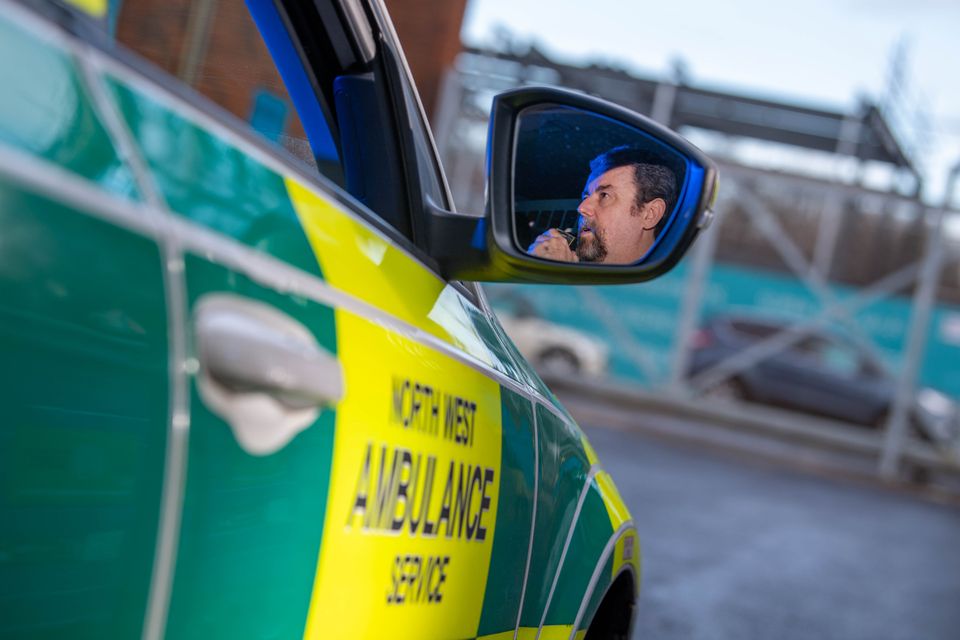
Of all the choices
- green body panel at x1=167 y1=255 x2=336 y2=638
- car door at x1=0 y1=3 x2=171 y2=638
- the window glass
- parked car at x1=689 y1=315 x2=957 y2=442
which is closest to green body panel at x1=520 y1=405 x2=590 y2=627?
the window glass

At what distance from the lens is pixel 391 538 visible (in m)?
1.25

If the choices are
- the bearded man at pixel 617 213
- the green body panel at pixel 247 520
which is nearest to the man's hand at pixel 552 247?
the bearded man at pixel 617 213

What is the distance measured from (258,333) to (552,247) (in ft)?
2.05

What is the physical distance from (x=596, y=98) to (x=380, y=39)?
323 millimetres

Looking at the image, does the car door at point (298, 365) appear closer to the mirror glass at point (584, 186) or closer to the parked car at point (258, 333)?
the parked car at point (258, 333)

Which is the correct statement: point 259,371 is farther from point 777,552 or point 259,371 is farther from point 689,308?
point 689,308

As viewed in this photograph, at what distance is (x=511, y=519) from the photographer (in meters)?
1.63

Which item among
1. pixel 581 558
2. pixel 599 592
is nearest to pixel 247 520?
pixel 581 558

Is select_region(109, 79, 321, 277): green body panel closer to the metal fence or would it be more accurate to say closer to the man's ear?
the man's ear

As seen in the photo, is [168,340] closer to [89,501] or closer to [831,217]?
[89,501]

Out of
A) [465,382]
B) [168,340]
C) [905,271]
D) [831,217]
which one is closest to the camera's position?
[168,340]

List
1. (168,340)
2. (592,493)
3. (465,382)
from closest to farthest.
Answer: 1. (168,340)
2. (465,382)
3. (592,493)

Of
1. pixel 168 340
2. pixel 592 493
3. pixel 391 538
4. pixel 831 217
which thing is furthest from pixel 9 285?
pixel 831 217

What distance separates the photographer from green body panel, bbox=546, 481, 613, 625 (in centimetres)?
192
